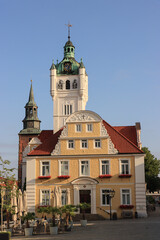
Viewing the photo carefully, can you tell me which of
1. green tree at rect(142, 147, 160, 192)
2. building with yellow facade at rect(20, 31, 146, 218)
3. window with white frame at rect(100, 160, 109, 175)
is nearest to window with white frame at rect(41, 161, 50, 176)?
building with yellow facade at rect(20, 31, 146, 218)

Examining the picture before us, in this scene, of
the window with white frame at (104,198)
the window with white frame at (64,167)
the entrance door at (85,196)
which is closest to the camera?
the window with white frame at (104,198)

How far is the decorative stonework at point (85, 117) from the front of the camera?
44719 mm

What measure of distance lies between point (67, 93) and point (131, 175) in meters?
34.2

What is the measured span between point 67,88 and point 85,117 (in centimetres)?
3019

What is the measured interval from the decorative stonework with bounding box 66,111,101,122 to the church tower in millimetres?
26519

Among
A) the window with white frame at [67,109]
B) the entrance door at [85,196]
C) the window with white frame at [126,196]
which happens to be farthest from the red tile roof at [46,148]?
the window with white frame at [67,109]

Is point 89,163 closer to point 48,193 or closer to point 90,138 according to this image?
point 90,138

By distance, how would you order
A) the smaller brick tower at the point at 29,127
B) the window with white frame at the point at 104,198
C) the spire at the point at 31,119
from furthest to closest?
the spire at the point at 31,119 → the smaller brick tower at the point at 29,127 → the window with white frame at the point at 104,198

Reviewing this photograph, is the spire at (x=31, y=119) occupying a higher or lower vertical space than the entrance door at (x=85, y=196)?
higher

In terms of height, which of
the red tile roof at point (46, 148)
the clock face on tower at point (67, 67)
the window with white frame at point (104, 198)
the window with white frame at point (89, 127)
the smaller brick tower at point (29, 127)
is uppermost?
the clock face on tower at point (67, 67)

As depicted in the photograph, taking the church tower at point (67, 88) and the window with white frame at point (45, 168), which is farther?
the church tower at point (67, 88)

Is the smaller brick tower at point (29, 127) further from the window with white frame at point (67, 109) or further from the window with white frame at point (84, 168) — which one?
the window with white frame at point (84, 168)

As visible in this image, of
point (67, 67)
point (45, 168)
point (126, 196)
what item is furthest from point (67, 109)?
point (126, 196)

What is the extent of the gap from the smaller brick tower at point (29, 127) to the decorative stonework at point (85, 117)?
39445 millimetres
